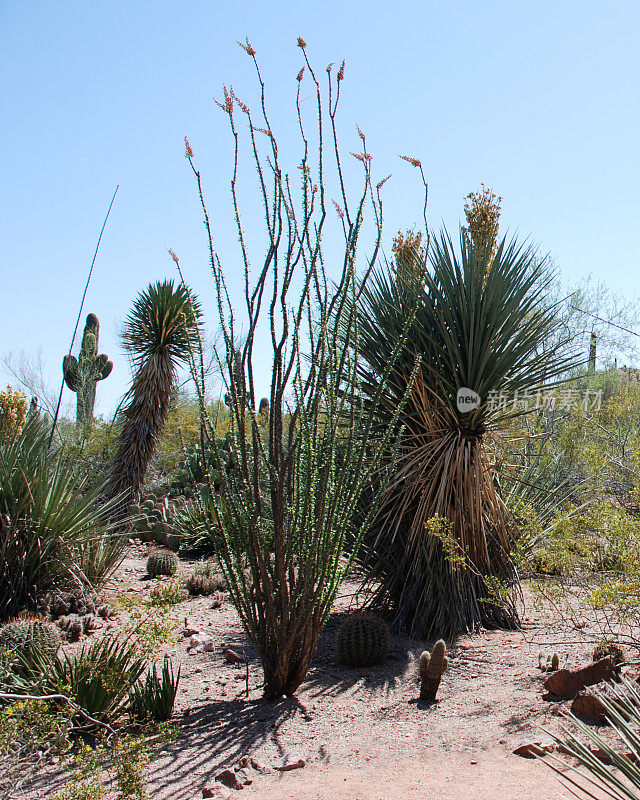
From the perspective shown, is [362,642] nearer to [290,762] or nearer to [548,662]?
[548,662]

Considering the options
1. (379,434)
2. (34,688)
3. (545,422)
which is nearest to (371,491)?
(379,434)

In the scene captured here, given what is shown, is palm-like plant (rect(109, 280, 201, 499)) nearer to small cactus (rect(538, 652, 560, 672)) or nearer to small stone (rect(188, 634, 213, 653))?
small stone (rect(188, 634, 213, 653))

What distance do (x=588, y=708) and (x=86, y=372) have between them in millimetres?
14381

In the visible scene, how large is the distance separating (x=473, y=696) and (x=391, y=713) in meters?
0.60

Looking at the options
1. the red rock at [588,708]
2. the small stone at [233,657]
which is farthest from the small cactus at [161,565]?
the red rock at [588,708]

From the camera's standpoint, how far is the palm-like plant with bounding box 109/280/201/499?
11039 mm

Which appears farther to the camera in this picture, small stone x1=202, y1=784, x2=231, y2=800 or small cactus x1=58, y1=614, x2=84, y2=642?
small cactus x1=58, y1=614, x2=84, y2=642

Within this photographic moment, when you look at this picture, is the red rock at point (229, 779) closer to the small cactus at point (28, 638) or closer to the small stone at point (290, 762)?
the small stone at point (290, 762)

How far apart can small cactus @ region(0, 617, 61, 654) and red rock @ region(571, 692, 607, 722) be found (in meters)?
3.33

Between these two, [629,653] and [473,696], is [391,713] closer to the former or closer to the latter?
[473,696]

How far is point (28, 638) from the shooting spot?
4.62m

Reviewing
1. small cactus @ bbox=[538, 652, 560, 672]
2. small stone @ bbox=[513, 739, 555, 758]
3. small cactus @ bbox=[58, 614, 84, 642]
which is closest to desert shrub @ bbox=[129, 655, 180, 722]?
small cactus @ bbox=[58, 614, 84, 642]

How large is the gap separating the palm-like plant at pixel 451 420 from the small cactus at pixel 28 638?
2784 millimetres

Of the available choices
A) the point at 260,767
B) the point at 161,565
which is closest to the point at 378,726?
the point at 260,767
